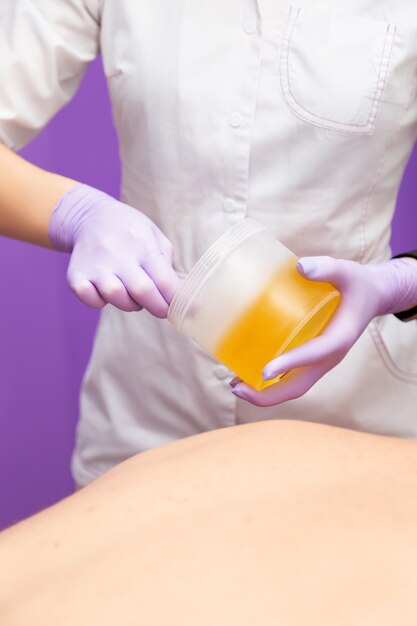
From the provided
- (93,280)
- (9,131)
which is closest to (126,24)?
(9,131)

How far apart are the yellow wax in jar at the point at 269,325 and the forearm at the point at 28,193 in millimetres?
357

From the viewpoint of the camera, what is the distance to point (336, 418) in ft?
4.01

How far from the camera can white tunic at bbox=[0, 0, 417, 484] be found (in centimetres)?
111

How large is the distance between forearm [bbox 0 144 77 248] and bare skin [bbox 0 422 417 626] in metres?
0.34

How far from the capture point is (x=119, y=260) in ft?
3.19

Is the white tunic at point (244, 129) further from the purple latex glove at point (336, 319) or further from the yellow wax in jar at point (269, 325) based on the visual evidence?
the yellow wax in jar at point (269, 325)

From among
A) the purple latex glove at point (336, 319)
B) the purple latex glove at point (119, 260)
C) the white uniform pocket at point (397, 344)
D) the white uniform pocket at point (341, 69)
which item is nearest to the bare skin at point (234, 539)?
the purple latex glove at point (336, 319)

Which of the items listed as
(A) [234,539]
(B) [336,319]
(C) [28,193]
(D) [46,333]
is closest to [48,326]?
(D) [46,333]

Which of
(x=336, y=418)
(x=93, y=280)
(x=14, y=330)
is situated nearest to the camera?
(x=93, y=280)

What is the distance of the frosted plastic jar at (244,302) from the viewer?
814 millimetres

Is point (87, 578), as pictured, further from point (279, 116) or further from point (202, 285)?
point (279, 116)

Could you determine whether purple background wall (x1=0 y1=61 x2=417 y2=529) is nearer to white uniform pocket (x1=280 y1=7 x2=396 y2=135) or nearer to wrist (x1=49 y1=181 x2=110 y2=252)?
wrist (x1=49 y1=181 x2=110 y2=252)

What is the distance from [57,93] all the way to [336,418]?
0.58m

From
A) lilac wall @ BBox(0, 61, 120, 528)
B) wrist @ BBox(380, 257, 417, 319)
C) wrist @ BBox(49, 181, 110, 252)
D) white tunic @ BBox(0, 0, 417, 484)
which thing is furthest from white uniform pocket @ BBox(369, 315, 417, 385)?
lilac wall @ BBox(0, 61, 120, 528)
